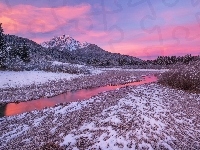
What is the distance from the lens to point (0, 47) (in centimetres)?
7625

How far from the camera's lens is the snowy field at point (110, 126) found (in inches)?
619

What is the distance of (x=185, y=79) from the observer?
36.0m

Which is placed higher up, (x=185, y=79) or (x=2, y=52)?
(x=2, y=52)

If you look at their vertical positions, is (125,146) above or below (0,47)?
below

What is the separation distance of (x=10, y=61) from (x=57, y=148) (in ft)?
233

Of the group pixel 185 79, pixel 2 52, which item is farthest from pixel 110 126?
pixel 2 52

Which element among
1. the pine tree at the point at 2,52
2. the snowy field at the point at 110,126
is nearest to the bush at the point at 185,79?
the snowy field at the point at 110,126

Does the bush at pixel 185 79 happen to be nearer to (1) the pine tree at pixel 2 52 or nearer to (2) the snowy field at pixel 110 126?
(2) the snowy field at pixel 110 126

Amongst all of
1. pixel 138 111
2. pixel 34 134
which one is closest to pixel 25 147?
pixel 34 134

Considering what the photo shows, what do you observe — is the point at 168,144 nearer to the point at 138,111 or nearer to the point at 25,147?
the point at 138,111

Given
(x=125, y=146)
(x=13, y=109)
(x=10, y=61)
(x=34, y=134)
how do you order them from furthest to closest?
(x=10, y=61) < (x=13, y=109) < (x=34, y=134) < (x=125, y=146)

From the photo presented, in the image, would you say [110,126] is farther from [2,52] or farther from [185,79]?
[2,52]

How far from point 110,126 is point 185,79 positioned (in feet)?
71.7

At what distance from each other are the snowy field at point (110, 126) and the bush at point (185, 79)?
10.5 m
